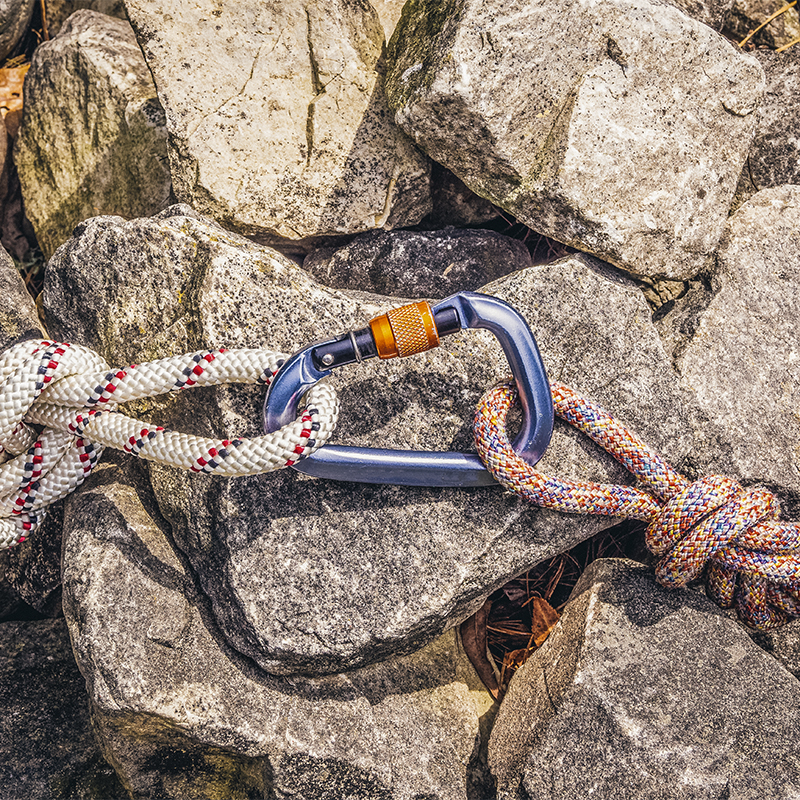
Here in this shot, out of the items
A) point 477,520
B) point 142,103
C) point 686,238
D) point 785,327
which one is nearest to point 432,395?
point 477,520

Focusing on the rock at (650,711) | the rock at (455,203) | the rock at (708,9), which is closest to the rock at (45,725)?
the rock at (650,711)

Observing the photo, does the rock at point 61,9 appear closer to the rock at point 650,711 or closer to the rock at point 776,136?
the rock at point 776,136

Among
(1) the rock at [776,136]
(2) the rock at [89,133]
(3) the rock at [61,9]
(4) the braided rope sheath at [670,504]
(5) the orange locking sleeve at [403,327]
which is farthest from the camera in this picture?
(3) the rock at [61,9]

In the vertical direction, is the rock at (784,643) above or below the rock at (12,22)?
below

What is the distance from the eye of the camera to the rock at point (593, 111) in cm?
202

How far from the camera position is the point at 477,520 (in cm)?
199

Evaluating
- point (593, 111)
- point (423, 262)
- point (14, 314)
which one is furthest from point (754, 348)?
point (14, 314)

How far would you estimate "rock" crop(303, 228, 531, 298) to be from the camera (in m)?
2.33

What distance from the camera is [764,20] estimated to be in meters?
2.60

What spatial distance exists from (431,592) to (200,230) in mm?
1336

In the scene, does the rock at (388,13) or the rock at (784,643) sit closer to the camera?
the rock at (784,643)

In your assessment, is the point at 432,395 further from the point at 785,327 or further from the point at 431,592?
the point at 785,327

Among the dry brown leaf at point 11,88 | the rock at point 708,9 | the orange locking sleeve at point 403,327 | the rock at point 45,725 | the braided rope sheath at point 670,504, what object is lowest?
the rock at point 45,725

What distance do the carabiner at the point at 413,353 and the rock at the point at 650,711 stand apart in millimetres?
634
